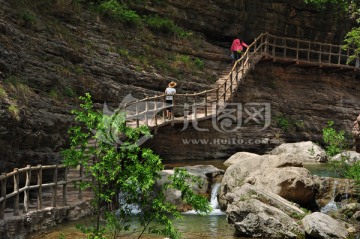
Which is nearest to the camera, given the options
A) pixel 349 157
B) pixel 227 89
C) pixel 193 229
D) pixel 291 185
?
pixel 193 229

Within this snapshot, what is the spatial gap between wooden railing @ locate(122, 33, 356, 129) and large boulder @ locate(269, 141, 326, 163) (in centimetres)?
411

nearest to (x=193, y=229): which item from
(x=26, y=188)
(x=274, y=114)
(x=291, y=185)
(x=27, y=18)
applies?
(x=291, y=185)

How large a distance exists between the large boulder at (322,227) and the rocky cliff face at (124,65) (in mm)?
8552

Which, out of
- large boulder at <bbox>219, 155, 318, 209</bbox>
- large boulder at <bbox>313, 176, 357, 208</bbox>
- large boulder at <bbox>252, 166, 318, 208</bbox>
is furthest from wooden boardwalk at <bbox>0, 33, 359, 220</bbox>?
large boulder at <bbox>313, 176, 357, 208</bbox>

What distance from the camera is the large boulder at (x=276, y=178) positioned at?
14.2 m

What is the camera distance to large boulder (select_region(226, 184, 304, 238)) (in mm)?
11844

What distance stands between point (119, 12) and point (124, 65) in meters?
3.94

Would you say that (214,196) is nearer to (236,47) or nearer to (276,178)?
(276,178)

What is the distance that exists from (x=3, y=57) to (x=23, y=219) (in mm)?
7277

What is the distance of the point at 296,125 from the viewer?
29.9 metres

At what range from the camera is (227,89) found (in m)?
25.6

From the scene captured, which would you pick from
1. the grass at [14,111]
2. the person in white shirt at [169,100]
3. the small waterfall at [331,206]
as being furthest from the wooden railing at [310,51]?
the grass at [14,111]

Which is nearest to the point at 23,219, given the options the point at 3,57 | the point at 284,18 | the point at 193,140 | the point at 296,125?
the point at 3,57

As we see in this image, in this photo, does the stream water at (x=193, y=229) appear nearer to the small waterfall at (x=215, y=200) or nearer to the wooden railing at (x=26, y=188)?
the small waterfall at (x=215, y=200)
